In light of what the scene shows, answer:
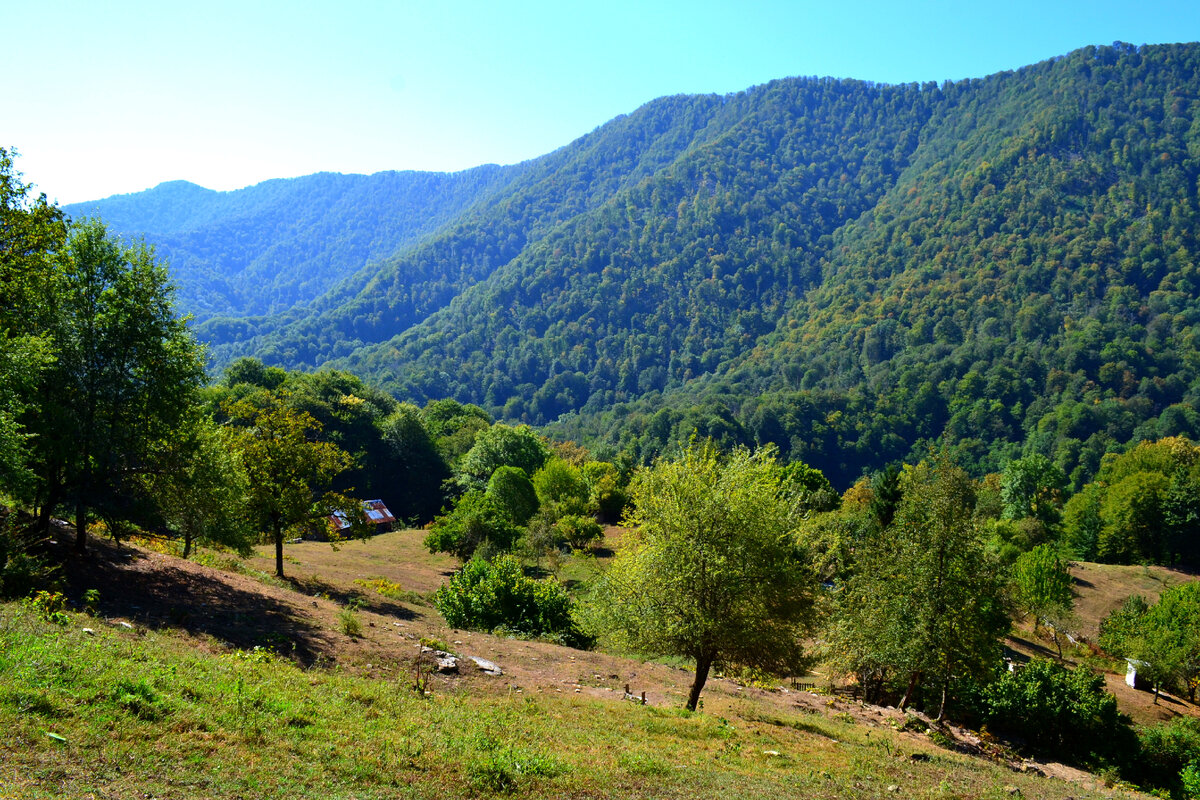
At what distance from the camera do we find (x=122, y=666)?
9.25m

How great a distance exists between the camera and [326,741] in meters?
8.74

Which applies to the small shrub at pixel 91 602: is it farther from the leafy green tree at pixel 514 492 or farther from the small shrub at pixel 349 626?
the leafy green tree at pixel 514 492

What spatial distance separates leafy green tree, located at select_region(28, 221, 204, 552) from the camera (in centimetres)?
1486

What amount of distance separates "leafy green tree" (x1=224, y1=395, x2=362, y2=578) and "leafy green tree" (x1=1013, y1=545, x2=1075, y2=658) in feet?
133

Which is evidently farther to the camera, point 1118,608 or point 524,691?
point 1118,608

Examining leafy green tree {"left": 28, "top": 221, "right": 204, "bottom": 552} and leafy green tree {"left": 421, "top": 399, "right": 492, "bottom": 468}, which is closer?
leafy green tree {"left": 28, "top": 221, "right": 204, "bottom": 552}

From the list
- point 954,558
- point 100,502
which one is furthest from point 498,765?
point 954,558

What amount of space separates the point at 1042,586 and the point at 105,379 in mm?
50505

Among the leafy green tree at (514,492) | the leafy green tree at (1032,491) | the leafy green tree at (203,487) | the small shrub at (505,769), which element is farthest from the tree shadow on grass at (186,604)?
the leafy green tree at (1032,491)

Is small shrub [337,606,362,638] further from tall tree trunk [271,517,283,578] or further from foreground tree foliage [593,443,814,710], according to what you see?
tall tree trunk [271,517,283,578]

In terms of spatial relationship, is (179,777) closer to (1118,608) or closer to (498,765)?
(498,765)

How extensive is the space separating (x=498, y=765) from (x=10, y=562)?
1047 cm

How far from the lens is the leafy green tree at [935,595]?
62.3 ft

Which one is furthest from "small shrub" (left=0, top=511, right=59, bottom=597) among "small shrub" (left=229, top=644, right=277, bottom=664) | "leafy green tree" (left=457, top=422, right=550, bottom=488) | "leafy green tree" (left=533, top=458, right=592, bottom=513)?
"leafy green tree" (left=457, top=422, right=550, bottom=488)
